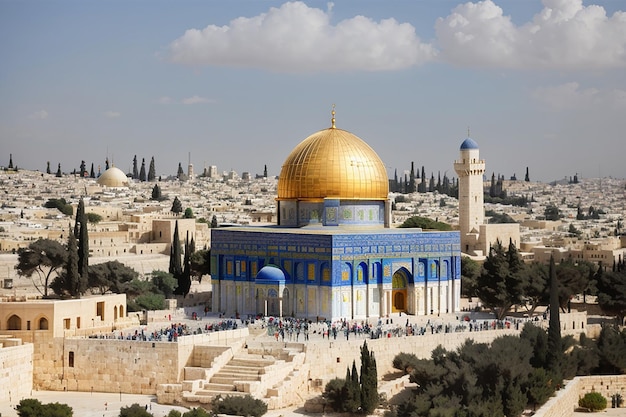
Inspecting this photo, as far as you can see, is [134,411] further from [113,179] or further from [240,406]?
[113,179]

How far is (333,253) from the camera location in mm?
40281

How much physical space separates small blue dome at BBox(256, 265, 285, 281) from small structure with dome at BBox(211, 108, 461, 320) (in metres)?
0.04

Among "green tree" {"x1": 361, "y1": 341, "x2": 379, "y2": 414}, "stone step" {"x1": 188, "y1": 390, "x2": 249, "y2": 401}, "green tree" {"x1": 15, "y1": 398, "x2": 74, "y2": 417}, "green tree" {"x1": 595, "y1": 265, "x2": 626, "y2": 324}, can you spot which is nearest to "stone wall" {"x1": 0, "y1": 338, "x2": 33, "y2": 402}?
"green tree" {"x1": 15, "y1": 398, "x2": 74, "y2": 417}

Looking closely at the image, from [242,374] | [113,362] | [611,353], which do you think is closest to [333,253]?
[242,374]

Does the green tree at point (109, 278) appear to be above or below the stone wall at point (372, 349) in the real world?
above

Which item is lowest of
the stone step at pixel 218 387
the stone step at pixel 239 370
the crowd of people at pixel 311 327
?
the stone step at pixel 218 387

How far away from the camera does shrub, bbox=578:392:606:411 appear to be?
36.3 m

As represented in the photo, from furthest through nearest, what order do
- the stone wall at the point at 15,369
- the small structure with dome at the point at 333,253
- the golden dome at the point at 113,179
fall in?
the golden dome at the point at 113,179 → the small structure with dome at the point at 333,253 → the stone wall at the point at 15,369

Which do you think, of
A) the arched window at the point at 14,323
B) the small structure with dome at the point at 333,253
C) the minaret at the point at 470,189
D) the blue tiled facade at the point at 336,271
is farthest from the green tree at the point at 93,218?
the arched window at the point at 14,323

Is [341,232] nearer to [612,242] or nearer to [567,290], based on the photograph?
[567,290]

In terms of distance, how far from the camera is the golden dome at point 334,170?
143 ft

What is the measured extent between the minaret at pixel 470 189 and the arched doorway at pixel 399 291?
28918 mm

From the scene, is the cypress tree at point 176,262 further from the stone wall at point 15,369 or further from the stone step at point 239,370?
the stone step at point 239,370

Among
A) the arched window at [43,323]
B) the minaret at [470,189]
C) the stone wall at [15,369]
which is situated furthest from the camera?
the minaret at [470,189]
